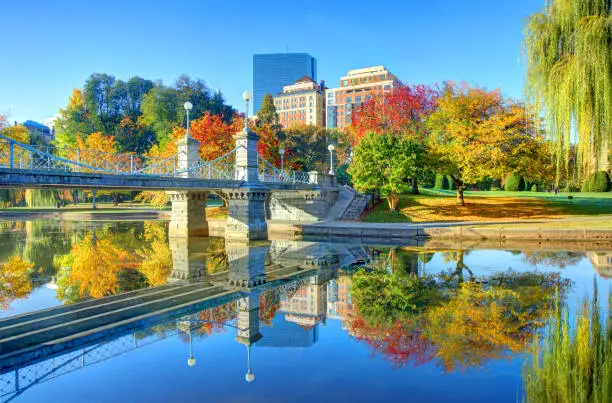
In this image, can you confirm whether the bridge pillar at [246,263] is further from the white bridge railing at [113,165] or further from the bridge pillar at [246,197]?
the white bridge railing at [113,165]

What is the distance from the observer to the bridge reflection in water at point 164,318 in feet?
21.2

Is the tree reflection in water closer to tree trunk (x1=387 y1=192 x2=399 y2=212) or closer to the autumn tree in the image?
the autumn tree

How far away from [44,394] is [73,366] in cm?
83

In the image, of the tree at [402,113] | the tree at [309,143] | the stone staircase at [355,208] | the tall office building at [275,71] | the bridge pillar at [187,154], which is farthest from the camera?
the tall office building at [275,71]

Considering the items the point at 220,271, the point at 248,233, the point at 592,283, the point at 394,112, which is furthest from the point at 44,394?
the point at 394,112

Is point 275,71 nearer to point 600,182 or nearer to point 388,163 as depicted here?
point 600,182

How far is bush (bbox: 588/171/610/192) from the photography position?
34.7 meters

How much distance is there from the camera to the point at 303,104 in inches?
4336

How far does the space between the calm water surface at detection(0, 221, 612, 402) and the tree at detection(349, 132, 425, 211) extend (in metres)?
10.8

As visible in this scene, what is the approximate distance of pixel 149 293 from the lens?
10539mm

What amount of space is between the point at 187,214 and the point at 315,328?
1637cm

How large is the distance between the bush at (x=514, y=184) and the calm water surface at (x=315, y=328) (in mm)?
23615

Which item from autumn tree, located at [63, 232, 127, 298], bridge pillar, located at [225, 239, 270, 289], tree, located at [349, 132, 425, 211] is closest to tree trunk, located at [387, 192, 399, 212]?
tree, located at [349, 132, 425, 211]

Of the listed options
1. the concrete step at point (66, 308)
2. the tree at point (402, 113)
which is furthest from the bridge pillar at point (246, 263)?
the tree at point (402, 113)
